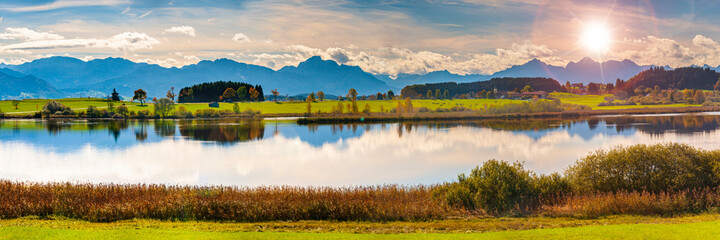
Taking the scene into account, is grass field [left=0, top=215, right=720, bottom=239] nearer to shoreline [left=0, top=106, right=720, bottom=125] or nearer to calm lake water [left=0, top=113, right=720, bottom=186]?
calm lake water [left=0, top=113, right=720, bottom=186]

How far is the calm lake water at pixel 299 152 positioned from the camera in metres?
41.4

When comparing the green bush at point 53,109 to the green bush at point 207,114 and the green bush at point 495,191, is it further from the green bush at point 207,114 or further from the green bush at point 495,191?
the green bush at point 495,191

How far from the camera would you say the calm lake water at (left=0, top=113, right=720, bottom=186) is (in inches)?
1629

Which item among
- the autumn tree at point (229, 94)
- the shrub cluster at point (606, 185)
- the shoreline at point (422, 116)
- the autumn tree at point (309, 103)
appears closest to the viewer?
the shrub cluster at point (606, 185)

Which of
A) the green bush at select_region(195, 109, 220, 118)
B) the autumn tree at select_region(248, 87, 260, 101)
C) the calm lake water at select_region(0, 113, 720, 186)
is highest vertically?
the autumn tree at select_region(248, 87, 260, 101)

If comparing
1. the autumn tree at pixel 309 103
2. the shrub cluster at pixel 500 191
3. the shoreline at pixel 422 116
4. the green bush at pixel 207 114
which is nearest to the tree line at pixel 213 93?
the autumn tree at pixel 309 103

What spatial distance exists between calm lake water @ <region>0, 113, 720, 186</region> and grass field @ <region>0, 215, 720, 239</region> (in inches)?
752

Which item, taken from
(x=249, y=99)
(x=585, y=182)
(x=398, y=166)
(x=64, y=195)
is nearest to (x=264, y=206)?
(x=64, y=195)

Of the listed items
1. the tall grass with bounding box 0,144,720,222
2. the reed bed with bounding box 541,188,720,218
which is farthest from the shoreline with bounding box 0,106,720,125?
the reed bed with bounding box 541,188,720,218

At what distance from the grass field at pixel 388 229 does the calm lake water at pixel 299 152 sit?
62.6 ft

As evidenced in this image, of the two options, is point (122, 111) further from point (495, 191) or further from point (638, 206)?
point (638, 206)

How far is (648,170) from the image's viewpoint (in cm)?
2317

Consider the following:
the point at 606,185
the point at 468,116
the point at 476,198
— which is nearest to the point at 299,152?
the point at 476,198

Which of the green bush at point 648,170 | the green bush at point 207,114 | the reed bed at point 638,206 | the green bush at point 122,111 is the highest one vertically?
the green bush at point 122,111
